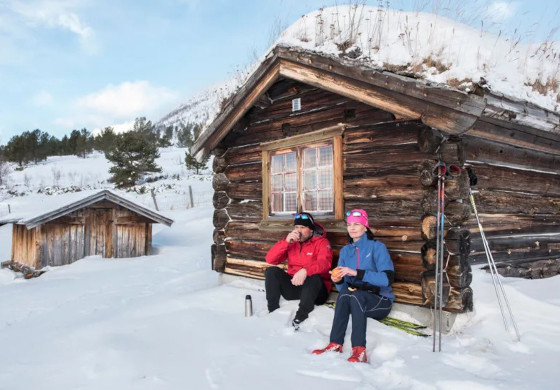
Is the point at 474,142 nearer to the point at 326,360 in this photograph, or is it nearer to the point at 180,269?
the point at 326,360

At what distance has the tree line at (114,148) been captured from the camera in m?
33.1

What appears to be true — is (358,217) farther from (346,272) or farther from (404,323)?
(404,323)

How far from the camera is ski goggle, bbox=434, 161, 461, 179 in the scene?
4582mm

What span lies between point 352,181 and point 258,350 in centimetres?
263

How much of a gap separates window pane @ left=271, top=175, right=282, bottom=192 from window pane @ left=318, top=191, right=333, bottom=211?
84cm

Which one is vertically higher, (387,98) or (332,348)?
(387,98)

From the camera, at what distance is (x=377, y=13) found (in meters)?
8.03

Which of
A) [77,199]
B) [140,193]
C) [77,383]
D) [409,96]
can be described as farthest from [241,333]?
[140,193]

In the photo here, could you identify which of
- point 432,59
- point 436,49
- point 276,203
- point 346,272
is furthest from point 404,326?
point 436,49

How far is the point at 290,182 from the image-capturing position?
6.62 m

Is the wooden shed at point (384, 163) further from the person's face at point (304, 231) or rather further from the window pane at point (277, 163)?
the person's face at point (304, 231)

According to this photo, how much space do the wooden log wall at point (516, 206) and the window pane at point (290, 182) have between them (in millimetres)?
2506

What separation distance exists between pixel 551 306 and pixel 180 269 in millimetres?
9409

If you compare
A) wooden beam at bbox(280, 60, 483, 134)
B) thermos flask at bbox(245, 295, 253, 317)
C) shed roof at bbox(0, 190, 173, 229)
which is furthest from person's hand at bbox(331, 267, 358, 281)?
shed roof at bbox(0, 190, 173, 229)
